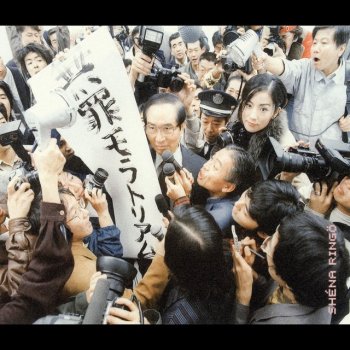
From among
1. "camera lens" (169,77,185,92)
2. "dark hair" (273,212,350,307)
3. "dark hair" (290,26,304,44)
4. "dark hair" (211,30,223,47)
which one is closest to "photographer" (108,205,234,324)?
"dark hair" (273,212,350,307)

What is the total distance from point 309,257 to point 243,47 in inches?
37.9

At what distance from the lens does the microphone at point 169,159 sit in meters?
2.12

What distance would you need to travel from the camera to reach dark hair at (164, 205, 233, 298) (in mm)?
2088

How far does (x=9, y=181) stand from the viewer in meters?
2.14

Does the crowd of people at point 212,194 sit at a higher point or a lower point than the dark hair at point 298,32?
lower

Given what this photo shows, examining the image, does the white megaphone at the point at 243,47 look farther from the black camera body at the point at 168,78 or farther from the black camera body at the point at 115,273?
the black camera body at the point at 115,273

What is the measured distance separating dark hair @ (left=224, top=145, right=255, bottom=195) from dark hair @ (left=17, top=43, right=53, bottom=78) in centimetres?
94

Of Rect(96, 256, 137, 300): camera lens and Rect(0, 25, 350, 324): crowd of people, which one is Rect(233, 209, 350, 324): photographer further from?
Rect(96, 256, 137, 300): camera lens

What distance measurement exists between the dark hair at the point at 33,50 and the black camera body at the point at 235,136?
87 cm

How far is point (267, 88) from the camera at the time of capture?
206 centimetres

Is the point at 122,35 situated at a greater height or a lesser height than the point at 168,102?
greater

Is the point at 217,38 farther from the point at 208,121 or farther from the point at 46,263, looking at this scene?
the point at 46,263

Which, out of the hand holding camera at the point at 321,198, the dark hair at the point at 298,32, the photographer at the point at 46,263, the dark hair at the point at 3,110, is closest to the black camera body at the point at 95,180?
the photographer at the point at 46,263

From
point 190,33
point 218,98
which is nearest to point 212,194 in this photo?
point 218,98
